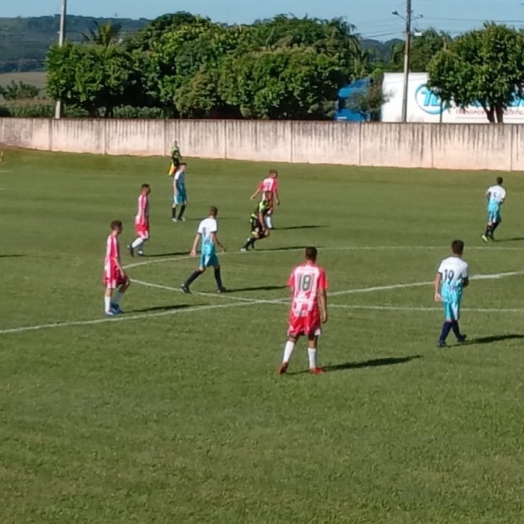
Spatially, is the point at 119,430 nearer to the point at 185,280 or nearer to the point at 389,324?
the point at 389,324

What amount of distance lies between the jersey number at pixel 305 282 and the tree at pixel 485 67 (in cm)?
6958

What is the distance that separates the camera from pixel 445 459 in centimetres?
1377

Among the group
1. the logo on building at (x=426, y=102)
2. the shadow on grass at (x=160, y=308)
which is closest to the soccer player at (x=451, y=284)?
the shadow on grass at (x=160, y=308)

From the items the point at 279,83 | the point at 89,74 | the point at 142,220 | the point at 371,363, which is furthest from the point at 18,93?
the point at 371,363

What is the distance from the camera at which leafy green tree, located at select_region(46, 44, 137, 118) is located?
10081 cm

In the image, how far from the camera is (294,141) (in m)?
72.1

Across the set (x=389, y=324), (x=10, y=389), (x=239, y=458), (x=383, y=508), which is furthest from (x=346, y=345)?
(x=383, y=508)

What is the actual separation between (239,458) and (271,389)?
11.2 feet

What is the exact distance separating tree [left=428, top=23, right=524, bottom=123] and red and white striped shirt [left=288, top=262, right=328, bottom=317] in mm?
69530

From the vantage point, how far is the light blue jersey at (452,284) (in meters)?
19.9

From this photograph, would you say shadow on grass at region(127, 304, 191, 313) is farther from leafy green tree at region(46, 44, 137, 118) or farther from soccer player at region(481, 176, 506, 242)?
leafy green tree at region(46, 44, 137, 118)

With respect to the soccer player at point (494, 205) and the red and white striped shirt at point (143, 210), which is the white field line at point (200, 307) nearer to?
the red and white striped shirt at point (143, 210)

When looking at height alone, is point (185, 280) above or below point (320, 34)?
below

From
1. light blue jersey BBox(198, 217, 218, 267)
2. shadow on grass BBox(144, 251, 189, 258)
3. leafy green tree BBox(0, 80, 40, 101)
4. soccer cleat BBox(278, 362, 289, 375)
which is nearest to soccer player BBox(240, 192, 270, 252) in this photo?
shadow on grass BBox(144, 251, 189, 258)
